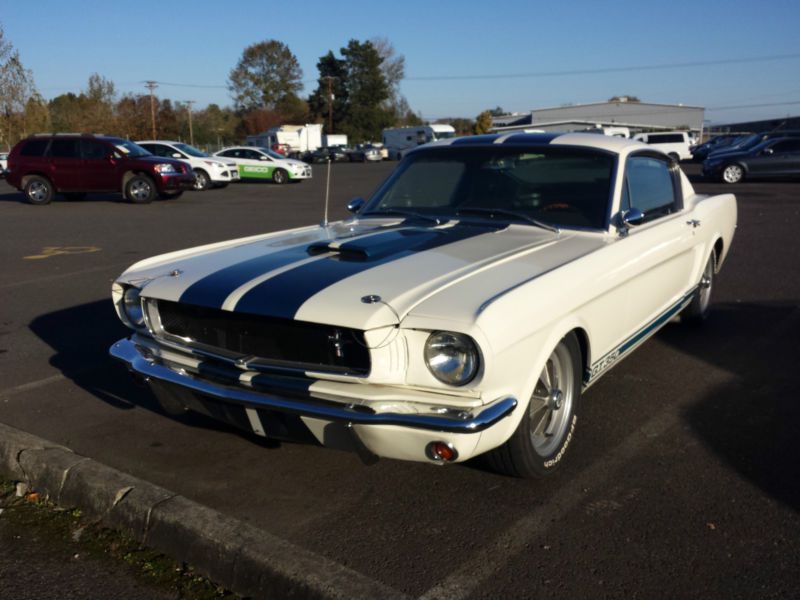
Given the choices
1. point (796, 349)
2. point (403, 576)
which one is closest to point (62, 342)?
point (403, 576)

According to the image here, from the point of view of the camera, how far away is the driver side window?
4777mm

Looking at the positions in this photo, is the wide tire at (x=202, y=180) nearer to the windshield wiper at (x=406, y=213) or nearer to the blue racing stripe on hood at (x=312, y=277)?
the windshield wiper at (x=406, y=213)

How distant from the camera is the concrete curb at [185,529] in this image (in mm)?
Result: 2768

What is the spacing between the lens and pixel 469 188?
4.84 m

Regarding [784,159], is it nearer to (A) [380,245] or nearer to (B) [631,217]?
(B) [631,217]

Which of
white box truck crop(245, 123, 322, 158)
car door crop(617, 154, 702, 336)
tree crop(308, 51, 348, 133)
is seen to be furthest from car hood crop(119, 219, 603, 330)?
tree crop(308, 51, 348, 133)

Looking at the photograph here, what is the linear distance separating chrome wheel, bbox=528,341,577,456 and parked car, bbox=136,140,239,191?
71.0ft

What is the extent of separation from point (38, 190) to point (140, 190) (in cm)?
258

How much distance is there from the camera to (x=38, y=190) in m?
19.1

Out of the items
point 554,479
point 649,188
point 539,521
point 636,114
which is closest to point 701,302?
point 649,188

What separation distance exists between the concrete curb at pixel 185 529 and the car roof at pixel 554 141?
2.90 m

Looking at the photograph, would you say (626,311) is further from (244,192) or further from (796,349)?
(244,192)

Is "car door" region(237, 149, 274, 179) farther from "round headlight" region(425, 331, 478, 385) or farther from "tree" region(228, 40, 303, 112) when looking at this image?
"tree" region(228, 40, 303, 112)

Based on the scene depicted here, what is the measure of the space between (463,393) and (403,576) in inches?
28.0
